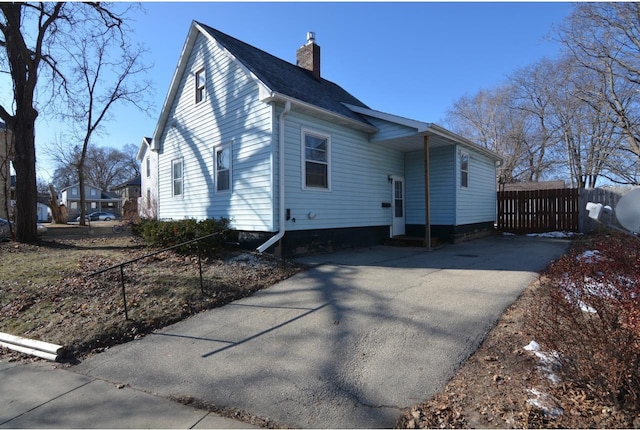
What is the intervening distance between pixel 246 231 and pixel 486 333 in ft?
22.4

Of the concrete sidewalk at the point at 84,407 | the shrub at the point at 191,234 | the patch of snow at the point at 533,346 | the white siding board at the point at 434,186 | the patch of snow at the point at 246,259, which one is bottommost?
the concrete sidewalk at the point at 84,407

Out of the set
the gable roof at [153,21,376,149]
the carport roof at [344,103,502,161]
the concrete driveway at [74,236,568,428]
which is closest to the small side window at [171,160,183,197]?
the gable roof at [153,21,376,149]

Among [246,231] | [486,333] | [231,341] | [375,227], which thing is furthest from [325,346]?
[375,227]

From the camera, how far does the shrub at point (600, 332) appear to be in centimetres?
232

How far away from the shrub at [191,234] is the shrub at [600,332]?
717cm

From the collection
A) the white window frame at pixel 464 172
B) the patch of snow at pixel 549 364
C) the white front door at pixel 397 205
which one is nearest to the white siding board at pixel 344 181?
the white front door at pixel 397 205

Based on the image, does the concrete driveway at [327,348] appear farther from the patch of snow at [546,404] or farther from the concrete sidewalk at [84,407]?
the patch of snow at [546,404]

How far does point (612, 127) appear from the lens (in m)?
21.5

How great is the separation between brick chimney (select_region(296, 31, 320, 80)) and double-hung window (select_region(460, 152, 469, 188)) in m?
6.23

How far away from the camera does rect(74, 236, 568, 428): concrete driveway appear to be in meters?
2.92

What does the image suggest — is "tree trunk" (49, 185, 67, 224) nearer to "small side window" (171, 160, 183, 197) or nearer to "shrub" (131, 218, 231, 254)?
"small side window" (171, 160, 183, 197)

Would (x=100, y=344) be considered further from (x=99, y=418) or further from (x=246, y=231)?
(x=246, y=231)

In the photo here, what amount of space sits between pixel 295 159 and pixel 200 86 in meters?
5.08

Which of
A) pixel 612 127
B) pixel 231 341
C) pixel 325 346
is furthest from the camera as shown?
pixel 612 127
